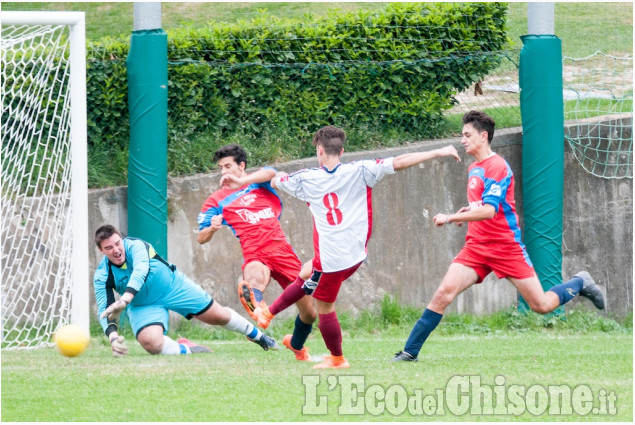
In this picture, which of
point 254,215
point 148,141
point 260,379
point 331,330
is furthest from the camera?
point 148,141

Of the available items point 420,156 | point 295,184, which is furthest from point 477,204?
point 295,184

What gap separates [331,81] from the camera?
11.6 metres

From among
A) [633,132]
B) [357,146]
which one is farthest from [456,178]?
[633,132]

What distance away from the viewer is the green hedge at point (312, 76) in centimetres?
1098

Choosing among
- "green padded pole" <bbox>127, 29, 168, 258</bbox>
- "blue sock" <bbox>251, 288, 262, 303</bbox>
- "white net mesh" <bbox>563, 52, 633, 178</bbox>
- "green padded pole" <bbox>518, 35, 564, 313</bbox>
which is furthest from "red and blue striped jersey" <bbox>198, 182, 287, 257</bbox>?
"white net mesh" <bbox>563, 52, 633, 178</bbox>

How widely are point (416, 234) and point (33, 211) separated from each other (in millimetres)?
4299

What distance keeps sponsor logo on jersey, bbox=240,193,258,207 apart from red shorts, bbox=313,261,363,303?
175cm

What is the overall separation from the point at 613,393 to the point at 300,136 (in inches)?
A: 246

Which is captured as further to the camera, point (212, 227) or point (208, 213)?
point (208, 213)

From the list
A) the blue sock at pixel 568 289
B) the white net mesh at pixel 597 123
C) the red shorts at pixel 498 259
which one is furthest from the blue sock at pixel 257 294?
the white net mesh at pixel 597 123

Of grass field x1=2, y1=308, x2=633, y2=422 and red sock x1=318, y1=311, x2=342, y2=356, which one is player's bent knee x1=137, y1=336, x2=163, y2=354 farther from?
red sock x1=318, y1=311, x2=342, y2=356

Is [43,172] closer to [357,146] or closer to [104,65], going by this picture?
[104,65]

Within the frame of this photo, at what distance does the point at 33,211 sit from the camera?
995 cm

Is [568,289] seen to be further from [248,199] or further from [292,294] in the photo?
[248,199]
